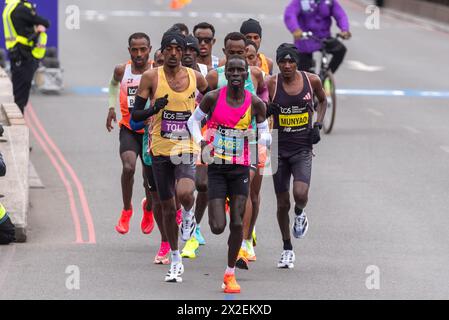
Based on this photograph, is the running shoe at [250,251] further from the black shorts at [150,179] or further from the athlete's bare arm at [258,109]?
the athlete's bare arm at [258,109]

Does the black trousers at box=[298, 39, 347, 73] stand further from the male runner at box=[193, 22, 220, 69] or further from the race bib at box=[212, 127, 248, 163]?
the race bib at box=[212, 127, 248, 163]

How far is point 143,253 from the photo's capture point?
14508mm


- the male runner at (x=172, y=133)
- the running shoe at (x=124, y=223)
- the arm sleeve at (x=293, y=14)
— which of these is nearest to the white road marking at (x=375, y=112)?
the arm sleeve at (x=293, y=14)

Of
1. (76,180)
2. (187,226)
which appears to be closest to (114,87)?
(187,226)

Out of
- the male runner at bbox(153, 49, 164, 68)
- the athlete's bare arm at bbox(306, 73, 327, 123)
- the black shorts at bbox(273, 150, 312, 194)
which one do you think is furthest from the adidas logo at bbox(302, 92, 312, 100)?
the male runner at bbox(153, 49, 164, 68)

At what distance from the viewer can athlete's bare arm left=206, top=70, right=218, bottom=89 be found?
13469 mm

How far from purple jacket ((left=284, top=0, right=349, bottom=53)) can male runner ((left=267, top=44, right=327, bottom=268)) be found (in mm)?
9208

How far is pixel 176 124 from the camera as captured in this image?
512 inches

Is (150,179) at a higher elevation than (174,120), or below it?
below

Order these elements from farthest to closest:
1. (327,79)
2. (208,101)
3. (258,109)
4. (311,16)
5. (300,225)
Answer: (327,79) → (311,16) → (300,225) → (258,109) → (208,101)

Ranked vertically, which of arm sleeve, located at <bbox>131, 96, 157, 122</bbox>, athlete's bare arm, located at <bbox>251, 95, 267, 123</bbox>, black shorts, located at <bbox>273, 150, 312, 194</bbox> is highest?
athlete's bare arm, located at <bbox>251, 95, 267, 123</bbox>

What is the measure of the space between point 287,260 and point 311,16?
9913mm

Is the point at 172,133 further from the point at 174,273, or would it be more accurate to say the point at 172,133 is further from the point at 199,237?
the point at 199,237

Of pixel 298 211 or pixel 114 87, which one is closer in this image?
pixel 298 211
